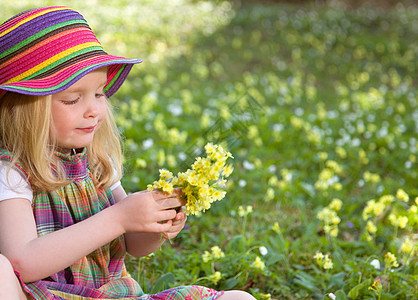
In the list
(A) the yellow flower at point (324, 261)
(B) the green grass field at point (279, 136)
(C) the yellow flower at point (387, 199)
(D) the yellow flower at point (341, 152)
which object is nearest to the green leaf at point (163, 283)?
(B) the green grass field at point (279, 136)

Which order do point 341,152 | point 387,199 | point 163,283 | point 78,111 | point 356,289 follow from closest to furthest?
point 78,111, point 163,283, point 356,289, point 387,199, point 341,152

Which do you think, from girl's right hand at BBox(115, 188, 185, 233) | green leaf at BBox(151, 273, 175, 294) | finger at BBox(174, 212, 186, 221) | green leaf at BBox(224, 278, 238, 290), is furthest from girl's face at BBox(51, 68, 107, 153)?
green leaf at BBox(224, 278, 238, 290)

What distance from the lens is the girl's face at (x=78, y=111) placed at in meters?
1.63

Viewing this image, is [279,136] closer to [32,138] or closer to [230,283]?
[230,283]

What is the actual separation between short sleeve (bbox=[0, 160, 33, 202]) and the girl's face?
6.6 inches

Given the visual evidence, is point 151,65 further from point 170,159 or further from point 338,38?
point 338,38

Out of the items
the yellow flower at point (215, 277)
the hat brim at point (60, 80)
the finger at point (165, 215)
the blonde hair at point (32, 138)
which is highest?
the hat brim at point (60, 80)

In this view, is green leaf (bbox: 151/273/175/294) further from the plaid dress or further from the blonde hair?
the blonde hair

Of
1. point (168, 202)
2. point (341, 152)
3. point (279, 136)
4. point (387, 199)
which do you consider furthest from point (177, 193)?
point (279, 136)

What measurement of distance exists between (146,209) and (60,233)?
26cm

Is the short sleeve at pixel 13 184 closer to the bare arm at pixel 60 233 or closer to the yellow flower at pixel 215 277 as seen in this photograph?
the bare arm at pixel 60 233

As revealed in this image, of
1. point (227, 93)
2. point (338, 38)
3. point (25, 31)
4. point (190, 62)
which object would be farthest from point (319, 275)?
point (338, 38)

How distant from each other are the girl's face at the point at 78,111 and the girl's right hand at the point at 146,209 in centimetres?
28

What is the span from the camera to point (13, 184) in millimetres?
1578
